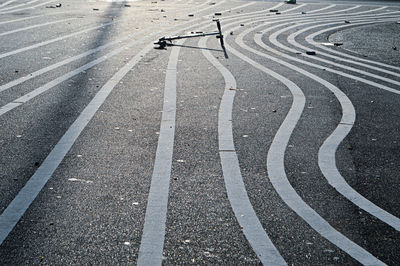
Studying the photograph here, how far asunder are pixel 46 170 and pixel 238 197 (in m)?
1.90

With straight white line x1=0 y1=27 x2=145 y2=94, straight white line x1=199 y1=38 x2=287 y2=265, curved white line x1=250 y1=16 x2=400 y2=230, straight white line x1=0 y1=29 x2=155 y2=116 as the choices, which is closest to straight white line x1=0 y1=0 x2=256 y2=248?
straight white line x1=0 y1=29 x2=155 y2=116

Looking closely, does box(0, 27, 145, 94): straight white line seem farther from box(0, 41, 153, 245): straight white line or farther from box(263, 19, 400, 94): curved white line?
box(263, 19, 400, 94): curved white line

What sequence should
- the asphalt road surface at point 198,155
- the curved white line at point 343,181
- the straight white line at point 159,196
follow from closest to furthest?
the straight white line at point 159,196 < the asphalt road surface at point 198,155 < the curved white line at point 343,181

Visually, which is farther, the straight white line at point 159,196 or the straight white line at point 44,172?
the straight white line at point 44,172

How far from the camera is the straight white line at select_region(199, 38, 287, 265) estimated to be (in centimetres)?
382

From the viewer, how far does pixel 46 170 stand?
5.18 meters

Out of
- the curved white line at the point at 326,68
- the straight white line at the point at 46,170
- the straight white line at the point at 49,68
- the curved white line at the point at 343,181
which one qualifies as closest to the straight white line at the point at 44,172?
the straight white line at the point at 46,170

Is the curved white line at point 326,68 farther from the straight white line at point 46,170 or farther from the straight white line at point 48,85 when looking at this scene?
the straight white line at point 46,170

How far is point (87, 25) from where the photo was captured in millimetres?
15945

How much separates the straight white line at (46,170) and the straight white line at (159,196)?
38.4 inches

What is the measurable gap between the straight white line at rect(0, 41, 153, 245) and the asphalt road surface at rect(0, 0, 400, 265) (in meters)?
0.02

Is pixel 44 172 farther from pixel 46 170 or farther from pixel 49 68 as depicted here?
pixel 49 68

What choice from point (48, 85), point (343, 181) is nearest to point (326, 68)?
point (48, 85)

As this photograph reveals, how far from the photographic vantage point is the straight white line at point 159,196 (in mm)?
3791
